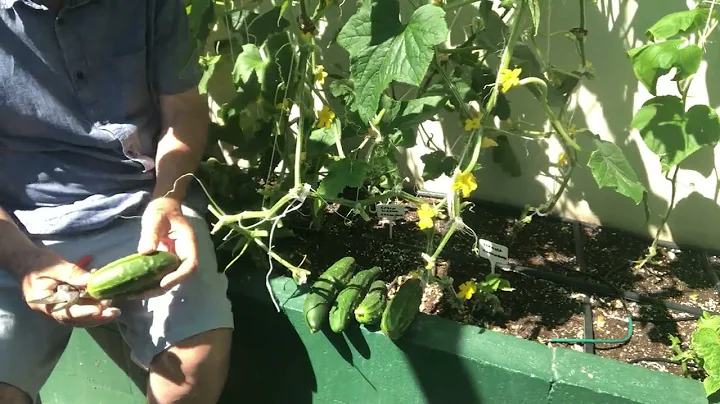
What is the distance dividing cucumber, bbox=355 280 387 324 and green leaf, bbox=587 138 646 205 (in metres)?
0.48

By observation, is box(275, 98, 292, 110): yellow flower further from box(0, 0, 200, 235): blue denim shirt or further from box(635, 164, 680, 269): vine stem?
box(635, 164, 680, 269): vine stem

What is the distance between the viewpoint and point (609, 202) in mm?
1715

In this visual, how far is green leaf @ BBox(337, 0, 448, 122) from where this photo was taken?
975 mm

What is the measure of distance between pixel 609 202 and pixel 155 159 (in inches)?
46.0

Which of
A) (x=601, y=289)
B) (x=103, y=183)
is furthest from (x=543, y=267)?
(x=103, y=183)

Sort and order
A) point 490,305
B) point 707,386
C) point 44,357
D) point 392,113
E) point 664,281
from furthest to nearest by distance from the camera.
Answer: point 664,281 < point 490,305 < point 392,113 < point 44,357 < point 707,386

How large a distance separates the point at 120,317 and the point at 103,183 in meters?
0.27

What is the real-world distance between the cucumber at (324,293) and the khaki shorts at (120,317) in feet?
0.53

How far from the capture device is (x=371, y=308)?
125 centimetres

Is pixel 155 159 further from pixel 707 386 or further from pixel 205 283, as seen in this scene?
pixel 707 386

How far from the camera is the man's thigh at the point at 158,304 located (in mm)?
1184

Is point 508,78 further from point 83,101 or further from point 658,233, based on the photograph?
point 83,101

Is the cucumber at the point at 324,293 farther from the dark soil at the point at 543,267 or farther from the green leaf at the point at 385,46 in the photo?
the green leaf at the point at 385,46

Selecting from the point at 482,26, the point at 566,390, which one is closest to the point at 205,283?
the point at 566,390
